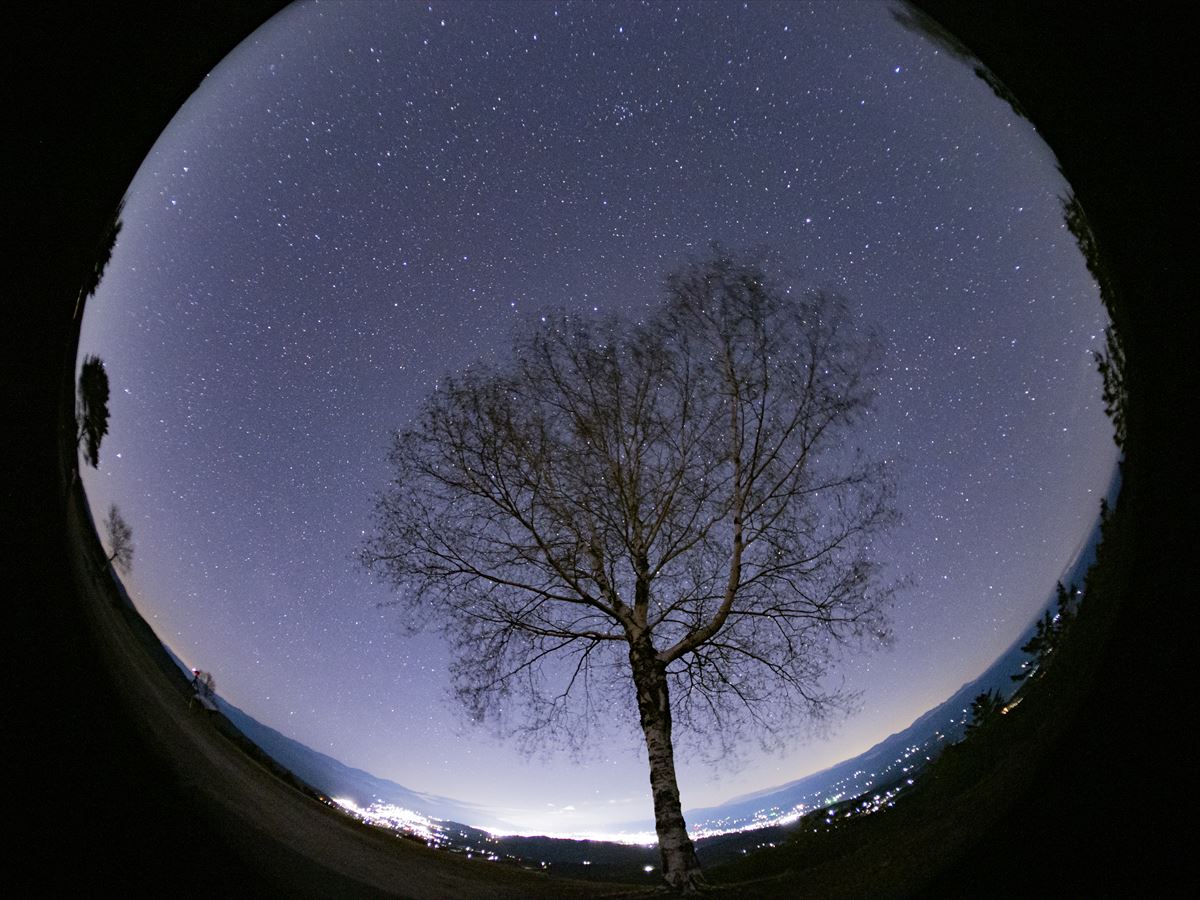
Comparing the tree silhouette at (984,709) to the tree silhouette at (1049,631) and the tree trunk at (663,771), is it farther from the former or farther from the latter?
the tree trunk at (663,771)

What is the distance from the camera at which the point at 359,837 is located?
3.03m

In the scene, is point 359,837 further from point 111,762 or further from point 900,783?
point 900,783

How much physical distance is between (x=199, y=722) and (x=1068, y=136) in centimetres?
527

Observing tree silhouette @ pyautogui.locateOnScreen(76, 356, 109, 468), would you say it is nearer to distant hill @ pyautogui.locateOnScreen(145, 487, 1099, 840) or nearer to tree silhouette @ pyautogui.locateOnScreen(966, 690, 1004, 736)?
distant hill @ pyautogui.locateOnScreen(145, 487, 1099, 840)

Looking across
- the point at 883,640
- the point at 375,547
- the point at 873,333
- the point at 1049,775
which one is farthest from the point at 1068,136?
the point at 375,547

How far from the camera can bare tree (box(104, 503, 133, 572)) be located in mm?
3357

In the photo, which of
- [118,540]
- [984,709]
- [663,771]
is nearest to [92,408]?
[118,540]

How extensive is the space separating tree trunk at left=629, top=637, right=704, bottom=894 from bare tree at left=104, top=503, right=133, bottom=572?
2.66 m

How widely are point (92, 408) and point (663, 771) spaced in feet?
11.3

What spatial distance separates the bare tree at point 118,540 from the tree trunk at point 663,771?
105 inches

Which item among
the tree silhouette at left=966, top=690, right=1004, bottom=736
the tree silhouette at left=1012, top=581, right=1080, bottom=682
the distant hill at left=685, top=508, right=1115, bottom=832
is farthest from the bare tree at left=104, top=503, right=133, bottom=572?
the tree silhouette at left=1012, top=581, right=1080, bottom=682

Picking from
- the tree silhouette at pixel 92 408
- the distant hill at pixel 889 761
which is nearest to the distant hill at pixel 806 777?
the distant hill at pixel 889 761

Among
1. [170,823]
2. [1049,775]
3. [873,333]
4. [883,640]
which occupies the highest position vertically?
[873,333]

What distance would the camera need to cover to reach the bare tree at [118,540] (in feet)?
11.0
